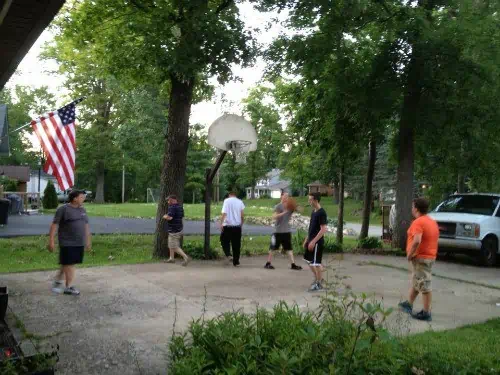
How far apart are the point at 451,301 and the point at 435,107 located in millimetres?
7413

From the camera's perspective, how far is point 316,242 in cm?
856

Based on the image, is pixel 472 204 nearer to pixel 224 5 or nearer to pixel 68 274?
pixel 224 5

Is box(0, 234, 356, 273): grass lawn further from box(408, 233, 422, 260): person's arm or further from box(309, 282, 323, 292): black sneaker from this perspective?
box(408, 233, 422, 260): person's arm

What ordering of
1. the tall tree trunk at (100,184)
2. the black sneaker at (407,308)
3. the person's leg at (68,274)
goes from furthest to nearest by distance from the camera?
the tall tree trunk at (100,184) → the person's leg at (68,274) → the black sneaker at (407,308)

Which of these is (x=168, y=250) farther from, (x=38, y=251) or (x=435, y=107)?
(x=435, y=107)

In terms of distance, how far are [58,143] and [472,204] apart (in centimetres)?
1175

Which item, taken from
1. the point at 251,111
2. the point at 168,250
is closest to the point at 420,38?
the point at 168,250

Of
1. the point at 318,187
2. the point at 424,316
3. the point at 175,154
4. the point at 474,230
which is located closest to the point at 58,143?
the point at 175,154

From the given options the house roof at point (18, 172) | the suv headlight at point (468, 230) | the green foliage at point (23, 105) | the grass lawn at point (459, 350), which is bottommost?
the grass lawn at point (459, 350)

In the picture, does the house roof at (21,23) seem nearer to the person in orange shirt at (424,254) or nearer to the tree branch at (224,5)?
the person in orange shirt at (424,254)

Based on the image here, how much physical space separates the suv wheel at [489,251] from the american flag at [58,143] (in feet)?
35.6

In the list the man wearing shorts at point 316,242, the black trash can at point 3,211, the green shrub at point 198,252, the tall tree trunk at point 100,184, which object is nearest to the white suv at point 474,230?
the green shrub at point 198,252

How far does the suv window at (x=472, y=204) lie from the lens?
47.7 ft

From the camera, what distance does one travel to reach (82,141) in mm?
54844
